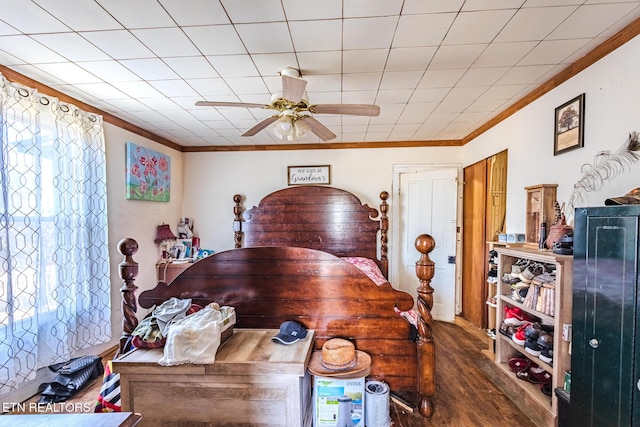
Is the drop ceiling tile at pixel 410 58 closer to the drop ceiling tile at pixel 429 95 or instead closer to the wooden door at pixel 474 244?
the drop ceiling tile at pixel 429 95

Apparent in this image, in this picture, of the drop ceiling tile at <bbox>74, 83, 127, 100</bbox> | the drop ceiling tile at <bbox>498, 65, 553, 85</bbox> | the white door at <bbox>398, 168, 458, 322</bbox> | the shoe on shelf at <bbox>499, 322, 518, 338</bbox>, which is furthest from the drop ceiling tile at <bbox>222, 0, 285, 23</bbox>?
the white door at <bbox>398, 168, 458, 322</bbox>

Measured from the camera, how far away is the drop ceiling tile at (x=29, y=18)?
1.37 m

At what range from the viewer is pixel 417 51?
1771 mm

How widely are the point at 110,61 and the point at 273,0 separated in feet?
4.41

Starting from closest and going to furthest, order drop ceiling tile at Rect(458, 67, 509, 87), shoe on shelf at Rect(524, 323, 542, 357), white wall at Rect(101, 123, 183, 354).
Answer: shoe on shelf at Rect(524, 323, 542, 357) < drop ceiling tile at Rect(458, 67, 509, 87) < white wall at Rect(101, 123, 183, 354)

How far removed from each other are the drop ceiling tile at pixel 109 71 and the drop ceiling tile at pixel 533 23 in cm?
255

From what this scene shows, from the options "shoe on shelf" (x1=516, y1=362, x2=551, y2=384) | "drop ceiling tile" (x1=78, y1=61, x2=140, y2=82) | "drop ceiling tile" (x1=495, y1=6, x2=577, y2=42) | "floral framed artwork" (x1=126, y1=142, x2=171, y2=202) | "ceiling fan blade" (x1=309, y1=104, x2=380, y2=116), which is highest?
"drop ceiling tile" (x1=495, y1=6, x2=577, y2=42)

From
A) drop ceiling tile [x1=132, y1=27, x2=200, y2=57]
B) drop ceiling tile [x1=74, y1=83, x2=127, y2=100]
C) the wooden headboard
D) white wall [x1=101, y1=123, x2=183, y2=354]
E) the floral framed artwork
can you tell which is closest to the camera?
drop ceiling tile [x1=132, y1=27, x2=200, y2=57]

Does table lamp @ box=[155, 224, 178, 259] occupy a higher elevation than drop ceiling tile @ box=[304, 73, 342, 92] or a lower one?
lower

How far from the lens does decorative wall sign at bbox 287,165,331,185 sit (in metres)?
3.98

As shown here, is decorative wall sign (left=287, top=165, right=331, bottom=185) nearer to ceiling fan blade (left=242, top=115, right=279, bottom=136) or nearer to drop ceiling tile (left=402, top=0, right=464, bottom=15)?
ceiling fan blade (left=242, top=115, right=279, bottom=136)

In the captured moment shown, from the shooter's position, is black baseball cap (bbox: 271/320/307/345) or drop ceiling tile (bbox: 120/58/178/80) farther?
drop ceiling tile (bbox: 120/58/178/80)

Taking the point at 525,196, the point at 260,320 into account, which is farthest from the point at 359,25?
the point at 525,196

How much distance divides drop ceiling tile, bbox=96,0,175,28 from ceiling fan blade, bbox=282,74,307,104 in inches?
27.1
